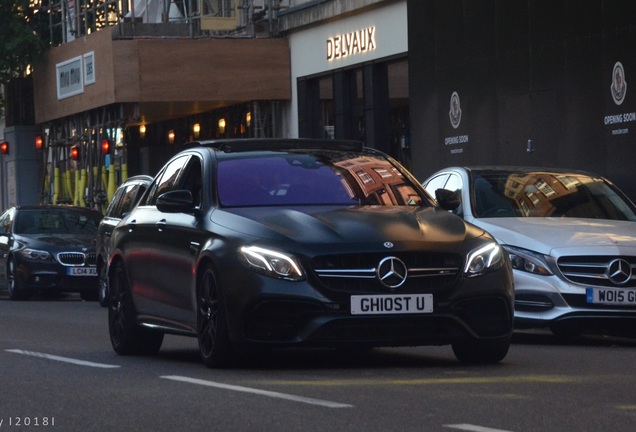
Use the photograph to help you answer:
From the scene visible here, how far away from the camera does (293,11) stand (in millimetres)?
36812

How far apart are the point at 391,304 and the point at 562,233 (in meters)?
3.63

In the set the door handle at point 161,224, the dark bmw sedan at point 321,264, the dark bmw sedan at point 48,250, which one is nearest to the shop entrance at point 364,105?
the dark bmw sedan at point 48,250

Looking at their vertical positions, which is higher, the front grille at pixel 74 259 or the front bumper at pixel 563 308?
the front bumper at pixel 563 308

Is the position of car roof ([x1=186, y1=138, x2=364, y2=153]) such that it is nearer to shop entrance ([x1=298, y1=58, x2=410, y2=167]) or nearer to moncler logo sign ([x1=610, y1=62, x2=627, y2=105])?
moncler logo sign ([x1=610, y1=62, x2=627, y2=105])

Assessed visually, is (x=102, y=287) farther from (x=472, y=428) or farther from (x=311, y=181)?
(x=472, y=428)

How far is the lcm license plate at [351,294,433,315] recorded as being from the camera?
10492 mm

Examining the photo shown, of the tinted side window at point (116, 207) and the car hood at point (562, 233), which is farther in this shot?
the tinted side window at point (116, 207)

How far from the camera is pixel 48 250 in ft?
85.9

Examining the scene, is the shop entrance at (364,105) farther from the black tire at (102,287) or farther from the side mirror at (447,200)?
the side mirror at (447,200)

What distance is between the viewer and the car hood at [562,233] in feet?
44.4

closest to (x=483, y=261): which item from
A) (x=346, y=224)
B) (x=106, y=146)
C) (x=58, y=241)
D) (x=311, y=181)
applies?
(x=346, y=224)

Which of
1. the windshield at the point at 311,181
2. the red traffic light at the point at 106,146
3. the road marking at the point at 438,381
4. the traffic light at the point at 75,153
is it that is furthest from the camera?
the traffic light at the point at 75,153

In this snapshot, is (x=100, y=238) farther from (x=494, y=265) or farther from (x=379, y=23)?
(x=494, y=265)

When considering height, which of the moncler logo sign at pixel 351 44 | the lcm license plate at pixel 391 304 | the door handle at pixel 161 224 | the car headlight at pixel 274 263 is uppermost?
the moncler logo sign at pixel 351 44
